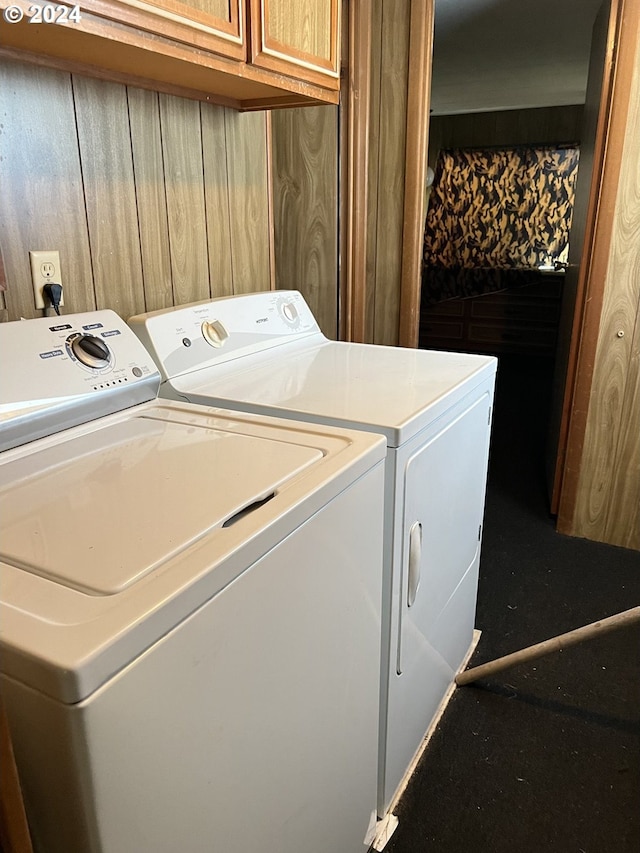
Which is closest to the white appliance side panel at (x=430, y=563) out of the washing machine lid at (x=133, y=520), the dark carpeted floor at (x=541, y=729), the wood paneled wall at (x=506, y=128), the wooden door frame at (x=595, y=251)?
the dark carpeted floor at (x=541, y=729)

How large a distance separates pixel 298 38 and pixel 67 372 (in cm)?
95

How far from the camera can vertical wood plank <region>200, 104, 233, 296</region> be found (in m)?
1.76

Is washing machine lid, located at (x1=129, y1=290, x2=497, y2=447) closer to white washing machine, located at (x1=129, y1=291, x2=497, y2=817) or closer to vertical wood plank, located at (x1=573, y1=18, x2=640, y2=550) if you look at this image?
white washing machine, located at (x1=129, y1=291, x2=497, y2=817)

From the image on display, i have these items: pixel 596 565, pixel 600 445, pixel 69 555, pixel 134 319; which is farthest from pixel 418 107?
pixel 69 555

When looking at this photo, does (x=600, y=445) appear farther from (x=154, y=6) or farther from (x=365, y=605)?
(x=154, y=6)

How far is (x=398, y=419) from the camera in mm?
1230

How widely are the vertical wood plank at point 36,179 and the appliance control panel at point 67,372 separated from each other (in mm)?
119

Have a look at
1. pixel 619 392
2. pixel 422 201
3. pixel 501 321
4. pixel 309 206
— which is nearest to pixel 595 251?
pixel 619 392

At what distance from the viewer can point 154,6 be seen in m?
1.11

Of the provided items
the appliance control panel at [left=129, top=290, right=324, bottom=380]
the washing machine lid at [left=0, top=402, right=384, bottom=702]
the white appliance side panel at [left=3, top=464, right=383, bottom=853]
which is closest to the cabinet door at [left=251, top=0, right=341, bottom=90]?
the appliance control panel at [left=129, top=290, right=324, bottom=380]

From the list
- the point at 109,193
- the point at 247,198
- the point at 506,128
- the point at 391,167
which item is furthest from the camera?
the point at 506,128

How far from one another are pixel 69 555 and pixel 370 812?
1.03 meters

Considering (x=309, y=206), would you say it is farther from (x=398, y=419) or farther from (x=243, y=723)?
(x=243, y=723)

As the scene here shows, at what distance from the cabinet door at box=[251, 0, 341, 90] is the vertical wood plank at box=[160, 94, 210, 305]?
33cm
